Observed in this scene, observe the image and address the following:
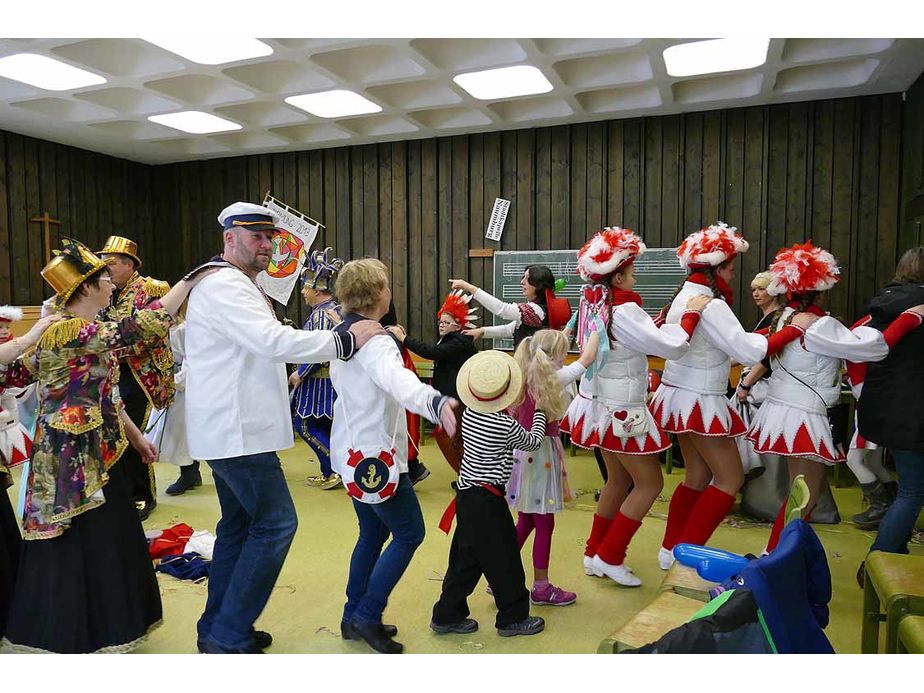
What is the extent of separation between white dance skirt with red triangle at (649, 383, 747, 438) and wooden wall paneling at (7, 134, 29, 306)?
21.5 ft

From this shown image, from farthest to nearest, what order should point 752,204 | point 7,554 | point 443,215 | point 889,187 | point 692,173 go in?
1. point 443,215
2. point 692,173
3. point 752,204
4. point 889,187
5. point 7,554

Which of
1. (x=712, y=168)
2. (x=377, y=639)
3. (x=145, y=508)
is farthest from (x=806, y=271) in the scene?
(x=145, y=508)

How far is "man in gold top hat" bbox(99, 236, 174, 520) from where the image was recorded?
3.70m

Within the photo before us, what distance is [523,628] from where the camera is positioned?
2.68 meters

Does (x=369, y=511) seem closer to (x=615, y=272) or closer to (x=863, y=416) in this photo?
(x=615, y=272)

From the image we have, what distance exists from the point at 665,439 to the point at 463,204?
14.8ft

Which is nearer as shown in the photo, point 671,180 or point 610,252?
point 610,252

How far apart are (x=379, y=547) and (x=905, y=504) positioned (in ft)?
7.41

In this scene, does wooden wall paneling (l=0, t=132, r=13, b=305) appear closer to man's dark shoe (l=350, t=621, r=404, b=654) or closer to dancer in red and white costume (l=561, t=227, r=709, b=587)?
man's dark shoe (l=350, t=621, r=404, b=654)

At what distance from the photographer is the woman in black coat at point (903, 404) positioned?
2896 mm

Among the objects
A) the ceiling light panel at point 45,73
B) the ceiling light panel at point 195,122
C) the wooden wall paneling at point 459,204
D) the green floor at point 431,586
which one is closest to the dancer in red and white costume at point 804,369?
the green floor at point 431,586

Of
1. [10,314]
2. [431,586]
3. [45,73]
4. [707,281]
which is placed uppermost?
[45,73]

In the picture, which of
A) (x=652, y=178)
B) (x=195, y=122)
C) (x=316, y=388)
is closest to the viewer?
(x=316, y=388)

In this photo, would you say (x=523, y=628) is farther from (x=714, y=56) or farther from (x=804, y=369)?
(x=714, y=56)
